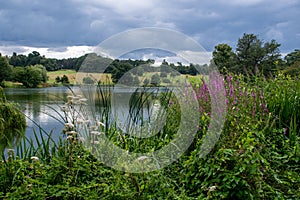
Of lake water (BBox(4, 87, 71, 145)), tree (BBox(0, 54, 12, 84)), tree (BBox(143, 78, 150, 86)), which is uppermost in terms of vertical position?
tree (BBox(0, 54, 12, 84))

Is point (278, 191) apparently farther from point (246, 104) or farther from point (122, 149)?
point (122, 149)

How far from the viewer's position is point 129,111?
3691mm

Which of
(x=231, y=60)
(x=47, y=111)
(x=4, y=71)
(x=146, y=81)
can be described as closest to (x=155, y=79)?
(x=146, y=81)

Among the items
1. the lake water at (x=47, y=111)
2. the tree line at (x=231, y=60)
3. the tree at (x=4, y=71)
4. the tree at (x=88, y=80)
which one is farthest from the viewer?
the tree at (x=4, y=71)

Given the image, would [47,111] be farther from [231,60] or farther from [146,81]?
[231,60]

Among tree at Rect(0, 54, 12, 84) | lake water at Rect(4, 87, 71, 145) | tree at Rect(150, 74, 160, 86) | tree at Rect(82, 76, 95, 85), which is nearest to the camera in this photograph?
tree at Rect(82, 76, 95, 85)

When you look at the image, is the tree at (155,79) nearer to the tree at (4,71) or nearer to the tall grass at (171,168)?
the tall grass at (171,168)

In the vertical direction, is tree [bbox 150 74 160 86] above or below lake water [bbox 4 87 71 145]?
above

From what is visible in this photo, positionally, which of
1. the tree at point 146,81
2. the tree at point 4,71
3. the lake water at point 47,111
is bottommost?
the lake water at point 47,111

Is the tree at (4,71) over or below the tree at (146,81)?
over

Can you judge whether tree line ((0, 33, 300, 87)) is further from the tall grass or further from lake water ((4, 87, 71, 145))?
the tall grass

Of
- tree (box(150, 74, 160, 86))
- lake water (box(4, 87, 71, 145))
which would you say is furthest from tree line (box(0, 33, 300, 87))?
tree (box(150, 74, 160, 86))

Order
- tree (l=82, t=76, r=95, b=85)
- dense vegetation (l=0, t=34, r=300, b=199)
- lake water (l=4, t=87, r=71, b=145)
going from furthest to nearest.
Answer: lake water (l=4, t=87, r=71, b=145), tree (l=82, t=76, r=95, b=85), dense vegetation (l=0, t=34, r=300, b=199)

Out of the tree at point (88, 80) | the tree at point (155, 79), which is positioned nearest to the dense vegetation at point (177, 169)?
the tree at point (88, 80)
